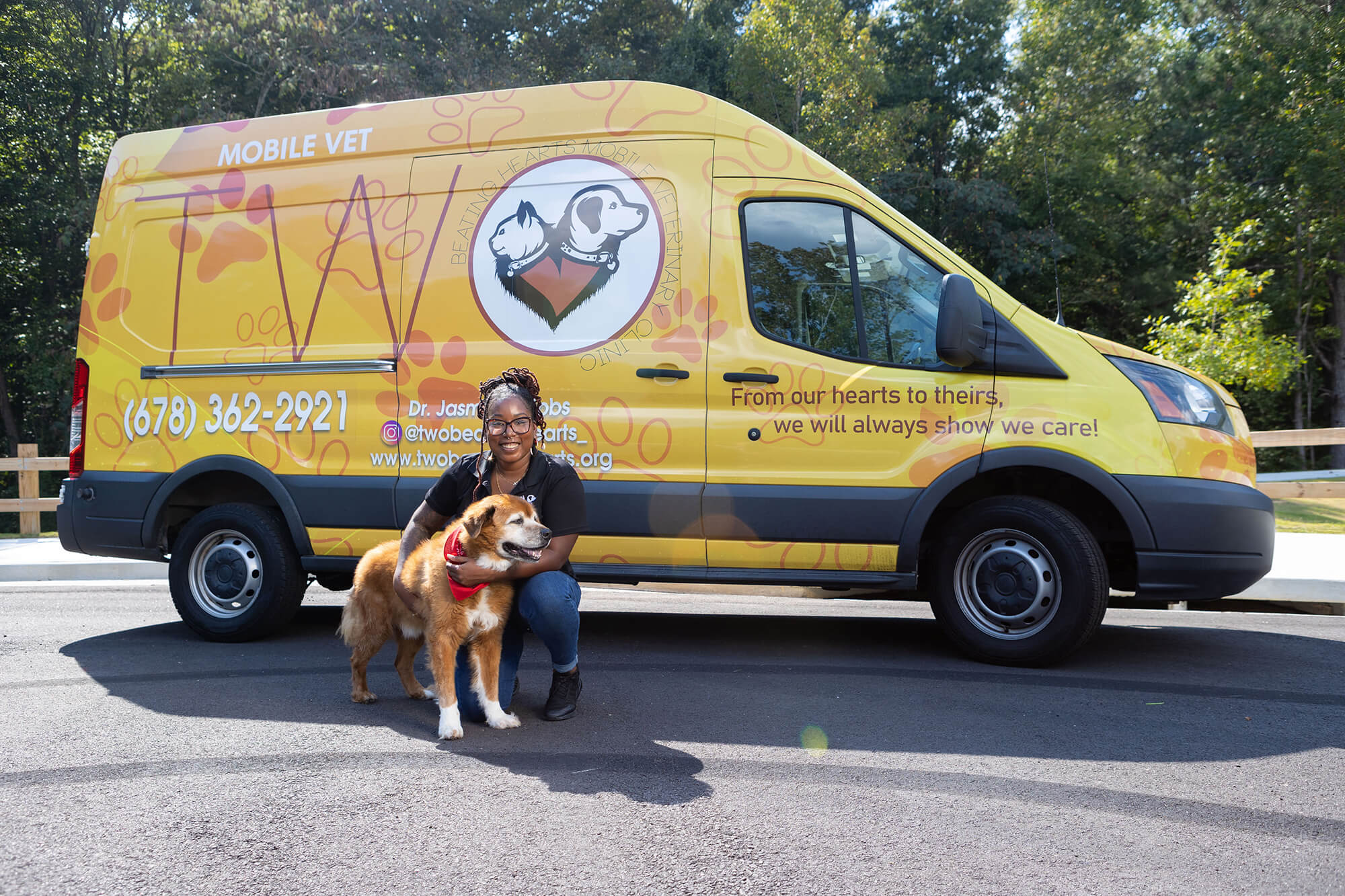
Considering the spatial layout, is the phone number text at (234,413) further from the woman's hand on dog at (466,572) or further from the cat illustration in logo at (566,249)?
the woman's hand on dog at (466,572)

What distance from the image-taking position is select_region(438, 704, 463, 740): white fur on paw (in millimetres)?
3855

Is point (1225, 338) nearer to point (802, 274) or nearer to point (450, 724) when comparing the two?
point (802, 274)

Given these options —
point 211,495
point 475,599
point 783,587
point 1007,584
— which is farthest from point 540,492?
point 783,587

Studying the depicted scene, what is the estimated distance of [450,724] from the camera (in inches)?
152

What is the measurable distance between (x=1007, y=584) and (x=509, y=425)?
2596 mm

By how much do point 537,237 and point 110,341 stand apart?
2.86 m

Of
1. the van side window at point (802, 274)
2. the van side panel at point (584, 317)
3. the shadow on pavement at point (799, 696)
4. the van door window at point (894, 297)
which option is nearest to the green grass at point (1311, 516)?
the shadow on pavement at point (799, 696)

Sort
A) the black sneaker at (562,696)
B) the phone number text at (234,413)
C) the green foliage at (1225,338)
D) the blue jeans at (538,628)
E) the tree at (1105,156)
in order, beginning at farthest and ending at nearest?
1. the tree at (1105,156)
2. the green foliage at (1225,338)
3. the phone number text at (234,413)
4. the black sneaker at (562,696)
5. the blue jeans at (538,628)

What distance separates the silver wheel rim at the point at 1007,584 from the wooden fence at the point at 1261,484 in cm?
615

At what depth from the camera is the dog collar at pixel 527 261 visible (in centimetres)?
542

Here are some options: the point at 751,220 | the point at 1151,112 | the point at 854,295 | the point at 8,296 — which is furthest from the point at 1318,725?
the point at 1151,112

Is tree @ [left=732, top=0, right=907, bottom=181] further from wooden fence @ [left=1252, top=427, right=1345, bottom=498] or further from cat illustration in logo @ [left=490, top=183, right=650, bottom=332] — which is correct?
cat illustration in logo @ [left=490, top=183, right=650, bottom=332]

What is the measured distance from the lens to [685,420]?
5168 mm

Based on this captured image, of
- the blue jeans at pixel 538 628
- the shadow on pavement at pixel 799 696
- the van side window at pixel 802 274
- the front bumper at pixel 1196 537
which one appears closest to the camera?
the shadow on pavement at pixel 799 696
